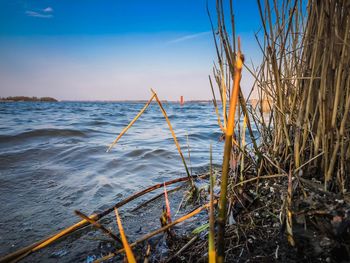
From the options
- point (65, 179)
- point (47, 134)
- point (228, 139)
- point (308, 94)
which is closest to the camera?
point (228, 139)

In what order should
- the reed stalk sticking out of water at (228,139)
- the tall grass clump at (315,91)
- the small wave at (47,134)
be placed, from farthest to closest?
the small wave at (47,134) → the tall grass clump at (315,91) → the reed stalk sticking out of water at (228,139)

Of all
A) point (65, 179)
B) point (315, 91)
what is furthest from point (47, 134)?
point (315, 91)

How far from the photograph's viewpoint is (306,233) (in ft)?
3.15

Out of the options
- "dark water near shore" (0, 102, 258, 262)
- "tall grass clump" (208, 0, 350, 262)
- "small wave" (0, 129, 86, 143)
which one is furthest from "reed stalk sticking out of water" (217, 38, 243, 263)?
"small wave" (0, 129, 86, 143)

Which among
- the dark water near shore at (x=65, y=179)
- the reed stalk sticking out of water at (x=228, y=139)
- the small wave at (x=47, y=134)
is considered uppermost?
the reed stalk sticking out of water at (x=228, y=139)

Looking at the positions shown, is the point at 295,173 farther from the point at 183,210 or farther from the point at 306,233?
the point at 183,210

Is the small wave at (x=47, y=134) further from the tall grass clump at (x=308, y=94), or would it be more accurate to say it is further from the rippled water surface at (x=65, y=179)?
the tall grass clump at (x=308, y=94)

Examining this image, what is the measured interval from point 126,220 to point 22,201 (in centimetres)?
111

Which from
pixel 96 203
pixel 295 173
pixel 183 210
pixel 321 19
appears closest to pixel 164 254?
pixel 183 210

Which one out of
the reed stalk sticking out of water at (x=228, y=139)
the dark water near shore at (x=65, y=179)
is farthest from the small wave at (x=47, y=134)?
the reed stalk sticking out of water at (x=228, y=139)

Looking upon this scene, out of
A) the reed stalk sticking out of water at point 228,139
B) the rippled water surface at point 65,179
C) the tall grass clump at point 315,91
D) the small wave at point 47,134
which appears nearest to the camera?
the reed stalk sticking out of water at point 228,139

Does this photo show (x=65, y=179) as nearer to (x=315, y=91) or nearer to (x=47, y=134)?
(x=315, y=91)

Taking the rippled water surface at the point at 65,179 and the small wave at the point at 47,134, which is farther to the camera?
the small wave at the point at 47,134

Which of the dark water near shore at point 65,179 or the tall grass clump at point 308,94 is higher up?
the tall grass clump at point 308,94
